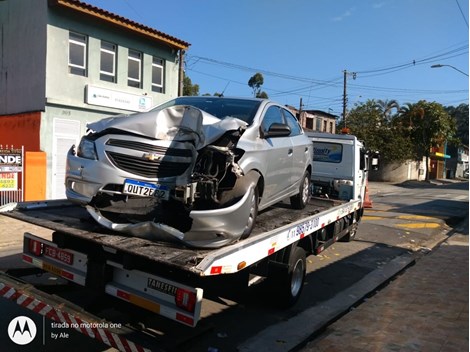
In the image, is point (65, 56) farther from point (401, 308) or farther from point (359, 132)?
point (359, 132)

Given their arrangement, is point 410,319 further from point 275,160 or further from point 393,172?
point 393,172

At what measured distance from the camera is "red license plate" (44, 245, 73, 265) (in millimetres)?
4297

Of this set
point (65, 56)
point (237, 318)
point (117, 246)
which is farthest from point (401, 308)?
point (65, 56)

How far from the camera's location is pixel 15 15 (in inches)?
629

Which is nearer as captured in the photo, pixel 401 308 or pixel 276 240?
pixel 276 240

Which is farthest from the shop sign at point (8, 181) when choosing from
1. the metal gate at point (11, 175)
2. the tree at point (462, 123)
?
the tree at point (462, 123)

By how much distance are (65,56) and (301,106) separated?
3431 cm

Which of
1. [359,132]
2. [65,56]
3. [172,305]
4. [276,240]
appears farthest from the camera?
[359,132]

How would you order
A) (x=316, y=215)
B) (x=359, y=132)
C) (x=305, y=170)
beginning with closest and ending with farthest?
(x=316, y=215), (x=305, y=170), (x=359, y=132)

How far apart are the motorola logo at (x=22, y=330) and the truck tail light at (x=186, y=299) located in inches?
71.8

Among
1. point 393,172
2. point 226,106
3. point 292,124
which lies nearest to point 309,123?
point 393,172

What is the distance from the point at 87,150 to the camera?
14.1 ft

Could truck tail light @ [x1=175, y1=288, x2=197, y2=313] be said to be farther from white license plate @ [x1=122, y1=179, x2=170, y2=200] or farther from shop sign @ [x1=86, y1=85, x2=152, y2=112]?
shop sign @ [x1=86, y1=85, x2=152, y2=112]

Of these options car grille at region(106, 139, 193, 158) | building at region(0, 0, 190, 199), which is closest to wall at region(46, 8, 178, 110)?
building at region(0, 0, 190, 199)
